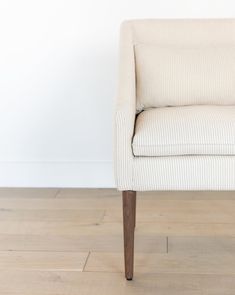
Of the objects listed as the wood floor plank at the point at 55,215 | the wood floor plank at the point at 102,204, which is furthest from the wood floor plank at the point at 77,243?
the wood floor plank at the point at 102,204

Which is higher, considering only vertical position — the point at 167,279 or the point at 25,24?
the point at 25,24

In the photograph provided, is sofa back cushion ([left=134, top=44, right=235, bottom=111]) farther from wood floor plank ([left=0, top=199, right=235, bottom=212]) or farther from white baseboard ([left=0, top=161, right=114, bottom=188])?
white baseboard ([left=0, top=161, right=114, bottom=188])

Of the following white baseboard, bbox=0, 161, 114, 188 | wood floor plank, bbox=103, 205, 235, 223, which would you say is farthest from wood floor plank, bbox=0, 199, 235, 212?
white baseboard, bbox=0, 161, 114, 188

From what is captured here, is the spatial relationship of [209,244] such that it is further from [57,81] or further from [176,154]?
[57,81]

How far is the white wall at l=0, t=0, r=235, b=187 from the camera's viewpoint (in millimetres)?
2049

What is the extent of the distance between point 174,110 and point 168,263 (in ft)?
1.72

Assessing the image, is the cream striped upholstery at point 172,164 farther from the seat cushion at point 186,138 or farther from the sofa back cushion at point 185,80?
the sofa back cushion at point 185,80

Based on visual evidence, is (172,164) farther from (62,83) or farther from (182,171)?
(62,83)

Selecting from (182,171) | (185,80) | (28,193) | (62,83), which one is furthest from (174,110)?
(28,193)

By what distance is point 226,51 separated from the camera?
1668mm

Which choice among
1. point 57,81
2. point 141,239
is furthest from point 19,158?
point 141,239

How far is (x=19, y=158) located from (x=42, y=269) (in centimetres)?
93

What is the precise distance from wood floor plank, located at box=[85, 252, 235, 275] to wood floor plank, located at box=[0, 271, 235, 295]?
1.3 inches

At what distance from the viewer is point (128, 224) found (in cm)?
129
